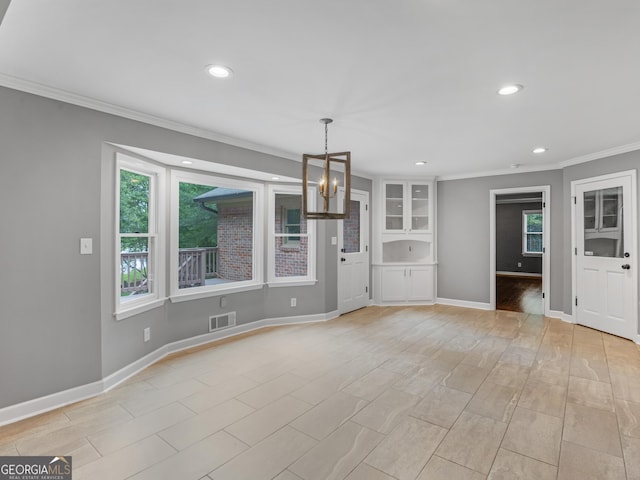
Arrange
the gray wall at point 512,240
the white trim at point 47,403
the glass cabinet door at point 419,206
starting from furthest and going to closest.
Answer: the gray wall at point 512,240
the glass cabinet door at point 419,206
the white trim at point 47,403

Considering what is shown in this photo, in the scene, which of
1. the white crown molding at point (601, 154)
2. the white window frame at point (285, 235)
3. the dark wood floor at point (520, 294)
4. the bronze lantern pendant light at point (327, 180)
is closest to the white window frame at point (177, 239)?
the white window frame at point (285, 235)

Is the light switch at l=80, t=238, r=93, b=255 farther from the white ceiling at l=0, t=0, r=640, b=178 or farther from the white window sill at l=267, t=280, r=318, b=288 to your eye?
the white window sill at l=267, t=280, r=318, b=288

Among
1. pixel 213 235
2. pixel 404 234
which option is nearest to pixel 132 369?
pixel 213 235

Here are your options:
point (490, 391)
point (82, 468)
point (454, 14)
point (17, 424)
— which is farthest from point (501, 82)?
point (17, 424)

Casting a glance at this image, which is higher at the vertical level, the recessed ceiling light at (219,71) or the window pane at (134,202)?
the recessed ceiling light at (219,71)

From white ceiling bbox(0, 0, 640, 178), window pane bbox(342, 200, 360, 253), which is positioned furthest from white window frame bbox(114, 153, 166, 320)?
window pane bbox(342, 200, 360, 253)

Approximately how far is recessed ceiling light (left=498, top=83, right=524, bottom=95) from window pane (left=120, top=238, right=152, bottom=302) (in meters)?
3.63

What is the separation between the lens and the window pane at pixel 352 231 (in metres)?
5.69

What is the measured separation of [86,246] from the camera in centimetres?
277

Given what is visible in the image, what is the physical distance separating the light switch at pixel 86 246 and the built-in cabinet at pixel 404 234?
4597 mm

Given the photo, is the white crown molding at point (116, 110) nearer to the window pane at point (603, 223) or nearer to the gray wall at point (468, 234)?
the gray wall at point (468, 234)

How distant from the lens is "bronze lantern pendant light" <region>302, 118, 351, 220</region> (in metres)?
2.95

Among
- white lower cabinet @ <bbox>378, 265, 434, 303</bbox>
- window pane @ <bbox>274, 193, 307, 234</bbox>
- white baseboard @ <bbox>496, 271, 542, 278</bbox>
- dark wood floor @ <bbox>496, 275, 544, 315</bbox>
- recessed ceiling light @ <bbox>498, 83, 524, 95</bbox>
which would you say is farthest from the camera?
white baseboard @ <bbox>496, 271, 542, 278</bbox>

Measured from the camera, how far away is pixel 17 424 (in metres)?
2.38
